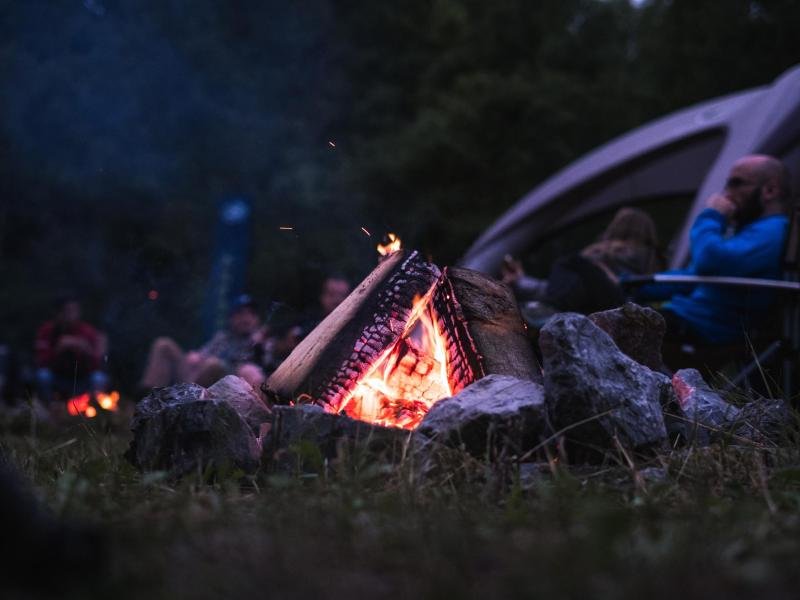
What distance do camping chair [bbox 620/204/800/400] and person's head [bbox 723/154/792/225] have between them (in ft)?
0.32

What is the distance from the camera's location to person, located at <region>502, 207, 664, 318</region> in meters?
4.35

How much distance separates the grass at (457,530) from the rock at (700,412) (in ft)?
0.52

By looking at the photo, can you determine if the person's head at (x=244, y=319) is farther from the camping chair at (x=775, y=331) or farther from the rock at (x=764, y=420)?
the rock at (x=764, y=420)

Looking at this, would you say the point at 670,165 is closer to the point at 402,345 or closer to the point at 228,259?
the point at 228,259

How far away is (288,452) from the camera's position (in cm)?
246

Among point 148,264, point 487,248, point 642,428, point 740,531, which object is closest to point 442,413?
point 642,428

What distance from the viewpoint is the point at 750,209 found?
448 cm

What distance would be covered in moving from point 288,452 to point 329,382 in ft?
1.24

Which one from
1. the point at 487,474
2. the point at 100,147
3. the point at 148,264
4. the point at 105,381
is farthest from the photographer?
the point at 105,381

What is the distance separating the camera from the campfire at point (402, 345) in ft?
9.23

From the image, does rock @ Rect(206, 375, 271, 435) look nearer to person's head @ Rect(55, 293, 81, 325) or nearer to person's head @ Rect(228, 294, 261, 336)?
person's head @ Rect(228, 294, 261, 336)

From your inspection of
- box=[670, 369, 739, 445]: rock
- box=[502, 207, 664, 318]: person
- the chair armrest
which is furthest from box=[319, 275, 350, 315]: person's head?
box=[670, 369, 739, 445]: rock

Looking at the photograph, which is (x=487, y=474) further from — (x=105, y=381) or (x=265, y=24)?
(x=265, y=24)

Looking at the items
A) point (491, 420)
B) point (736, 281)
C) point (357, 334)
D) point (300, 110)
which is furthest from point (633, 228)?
point (300, 110)
